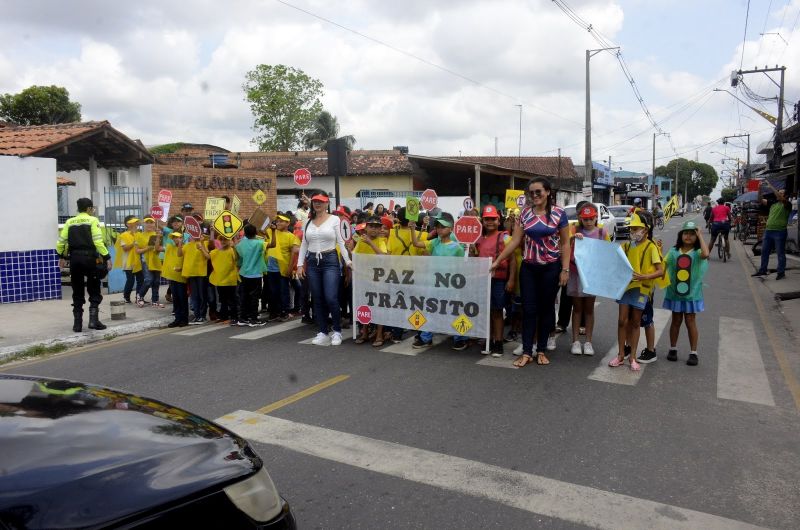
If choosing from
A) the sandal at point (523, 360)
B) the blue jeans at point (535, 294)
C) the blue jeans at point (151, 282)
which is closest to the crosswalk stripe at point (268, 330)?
the blue jeans at point (151, 282)

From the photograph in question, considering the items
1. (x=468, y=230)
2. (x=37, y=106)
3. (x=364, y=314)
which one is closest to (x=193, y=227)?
(x=364, y=314)

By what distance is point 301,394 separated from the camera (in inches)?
219

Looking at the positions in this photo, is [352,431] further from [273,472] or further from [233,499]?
[233,499]

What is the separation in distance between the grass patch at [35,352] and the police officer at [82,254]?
0.74 m

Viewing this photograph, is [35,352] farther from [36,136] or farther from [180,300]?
[36,136]

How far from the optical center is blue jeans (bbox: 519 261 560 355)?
21.0 ft

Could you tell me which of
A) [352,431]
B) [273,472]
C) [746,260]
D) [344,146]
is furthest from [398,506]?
[746,260]

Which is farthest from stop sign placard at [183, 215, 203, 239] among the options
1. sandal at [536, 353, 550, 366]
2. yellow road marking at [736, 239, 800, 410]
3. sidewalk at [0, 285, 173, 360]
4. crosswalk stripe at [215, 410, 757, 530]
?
yellow road marking at [736, 239, 800, 410]

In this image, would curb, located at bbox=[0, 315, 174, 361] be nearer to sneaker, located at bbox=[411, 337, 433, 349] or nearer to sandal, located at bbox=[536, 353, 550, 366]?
sneaker, located at bbox=[411, 337, 433, 349]

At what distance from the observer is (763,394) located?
18.4 feet

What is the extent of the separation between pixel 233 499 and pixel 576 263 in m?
5.24

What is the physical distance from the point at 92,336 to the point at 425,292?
15.4ft

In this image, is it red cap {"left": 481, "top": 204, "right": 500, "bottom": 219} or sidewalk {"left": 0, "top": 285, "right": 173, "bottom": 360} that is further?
sidewalk {"left": 0, "top": 285, "right": 173, "bottom": 360}

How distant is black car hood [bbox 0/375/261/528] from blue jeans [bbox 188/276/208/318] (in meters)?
7.13
